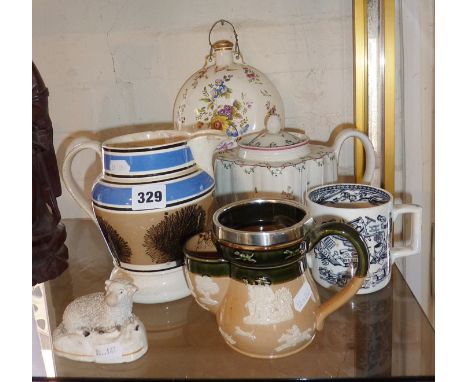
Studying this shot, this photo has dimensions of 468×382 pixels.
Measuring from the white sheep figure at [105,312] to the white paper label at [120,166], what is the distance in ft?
0.36

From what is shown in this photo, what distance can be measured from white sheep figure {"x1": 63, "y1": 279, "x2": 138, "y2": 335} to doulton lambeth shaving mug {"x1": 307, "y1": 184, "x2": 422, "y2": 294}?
20cm

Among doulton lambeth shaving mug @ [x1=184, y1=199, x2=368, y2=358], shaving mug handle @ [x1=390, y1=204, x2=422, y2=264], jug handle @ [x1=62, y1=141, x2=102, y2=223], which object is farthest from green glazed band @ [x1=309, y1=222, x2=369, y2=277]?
jug handle @ [x1=62, y1=141, x2=102, y2=223]

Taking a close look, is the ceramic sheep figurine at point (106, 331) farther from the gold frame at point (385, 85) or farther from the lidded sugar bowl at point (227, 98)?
the gold frame at point (385, 85)

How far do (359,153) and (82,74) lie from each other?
1.42 ft

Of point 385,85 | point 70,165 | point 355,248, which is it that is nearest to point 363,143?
point 385,85

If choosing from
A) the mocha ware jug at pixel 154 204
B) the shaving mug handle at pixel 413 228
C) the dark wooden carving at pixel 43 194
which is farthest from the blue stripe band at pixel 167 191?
the shaving mug handle at pixel 413 228

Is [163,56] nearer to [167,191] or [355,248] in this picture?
[167,191]

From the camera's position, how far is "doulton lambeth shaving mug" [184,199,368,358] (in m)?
0.46

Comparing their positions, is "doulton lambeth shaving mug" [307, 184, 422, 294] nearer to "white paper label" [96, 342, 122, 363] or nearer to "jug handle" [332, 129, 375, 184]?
"jug handle" [332, 129, 375, 184]

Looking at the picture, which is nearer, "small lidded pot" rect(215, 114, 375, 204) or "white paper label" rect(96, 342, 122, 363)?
"white paper label" rect(96, 342, 122, 363)

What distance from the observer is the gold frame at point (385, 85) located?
707 millimetres
